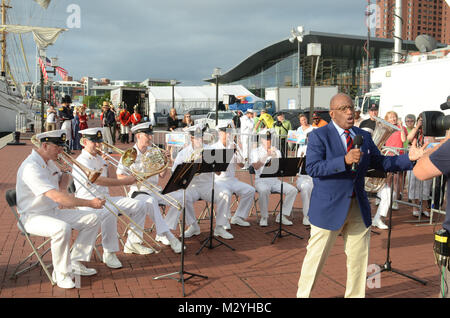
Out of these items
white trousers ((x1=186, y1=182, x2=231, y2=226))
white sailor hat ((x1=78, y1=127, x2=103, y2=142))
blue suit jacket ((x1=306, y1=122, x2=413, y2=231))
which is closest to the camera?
blue suit jacket ((x1=306, y1=122, x2=413, y2=231))

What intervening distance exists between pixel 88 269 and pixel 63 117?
1295 cm

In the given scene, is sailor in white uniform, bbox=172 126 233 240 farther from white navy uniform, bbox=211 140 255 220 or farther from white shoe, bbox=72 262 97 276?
white shoe, bbox=72 262 97 276

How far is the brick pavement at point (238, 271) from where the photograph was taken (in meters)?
4.23

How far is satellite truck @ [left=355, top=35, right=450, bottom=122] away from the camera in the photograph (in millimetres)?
11297

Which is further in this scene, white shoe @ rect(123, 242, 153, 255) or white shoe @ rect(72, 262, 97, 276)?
white shoe @ rect(123, 242, 153, 255)

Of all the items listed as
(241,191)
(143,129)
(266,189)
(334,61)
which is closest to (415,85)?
(266,189)

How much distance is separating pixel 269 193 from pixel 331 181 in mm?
3648

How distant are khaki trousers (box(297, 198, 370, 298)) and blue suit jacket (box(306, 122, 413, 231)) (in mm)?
81

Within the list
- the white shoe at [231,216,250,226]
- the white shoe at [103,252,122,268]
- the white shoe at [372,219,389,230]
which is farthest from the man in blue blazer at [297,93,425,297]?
the white shoe at [372,219,389,230]

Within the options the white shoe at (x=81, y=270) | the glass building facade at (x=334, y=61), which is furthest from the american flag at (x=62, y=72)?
the glass building facade at (x=334, y=61)

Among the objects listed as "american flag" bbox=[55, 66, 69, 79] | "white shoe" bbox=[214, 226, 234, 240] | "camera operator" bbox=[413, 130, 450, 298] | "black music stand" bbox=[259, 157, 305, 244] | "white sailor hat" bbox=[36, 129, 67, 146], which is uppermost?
"american flag" bbox=[55, 66, 69, 79]

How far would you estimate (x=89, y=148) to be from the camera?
519 centimetres

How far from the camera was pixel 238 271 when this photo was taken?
4.88 metres

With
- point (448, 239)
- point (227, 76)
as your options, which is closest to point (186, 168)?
point (448, 239)
